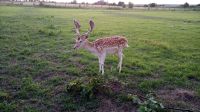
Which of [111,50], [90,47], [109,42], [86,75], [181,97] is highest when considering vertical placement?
[109,42]

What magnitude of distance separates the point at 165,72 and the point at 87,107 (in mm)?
4148

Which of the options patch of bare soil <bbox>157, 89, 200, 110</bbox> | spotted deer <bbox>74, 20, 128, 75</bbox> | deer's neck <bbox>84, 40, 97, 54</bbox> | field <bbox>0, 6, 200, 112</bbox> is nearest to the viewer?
field <bbox>0, 6, 200, 112</bbox>

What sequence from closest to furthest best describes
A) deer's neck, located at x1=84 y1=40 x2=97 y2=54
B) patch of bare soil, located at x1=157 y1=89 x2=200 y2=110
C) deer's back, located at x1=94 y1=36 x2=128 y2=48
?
1. patch of bare soil, located at x1=157 y1=89 x2=200 y2=110
2. deer's neck, located at x1=84 y1=40 x2=97 y2=54
3. deer's back, located at x1=94 y1=36 x2=128 y2=48

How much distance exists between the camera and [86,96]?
7.36 m

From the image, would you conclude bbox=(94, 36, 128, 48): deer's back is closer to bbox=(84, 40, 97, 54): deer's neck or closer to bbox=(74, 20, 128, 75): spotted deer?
bbox=(74, 20, 128, 75): spotted deer

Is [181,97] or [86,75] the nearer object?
[181,97]

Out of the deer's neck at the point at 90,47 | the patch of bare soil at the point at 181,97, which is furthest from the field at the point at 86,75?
the deer's neck at the point at 90,47

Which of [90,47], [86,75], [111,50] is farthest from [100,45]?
[86,75]

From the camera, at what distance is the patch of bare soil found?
7445 millimetres

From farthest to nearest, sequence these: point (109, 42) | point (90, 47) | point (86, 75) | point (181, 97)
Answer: point (86, 75), point (109, 42), point (90, 47), point (181, 97)

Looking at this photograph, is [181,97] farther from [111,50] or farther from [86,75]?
[86,75]

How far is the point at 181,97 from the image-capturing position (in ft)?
25.7

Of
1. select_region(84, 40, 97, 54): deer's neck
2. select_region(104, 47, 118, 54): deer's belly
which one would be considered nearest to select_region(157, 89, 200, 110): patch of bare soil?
select_region(104, 47, 118, 54): deer's belly

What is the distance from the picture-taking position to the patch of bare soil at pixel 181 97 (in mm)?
7445
